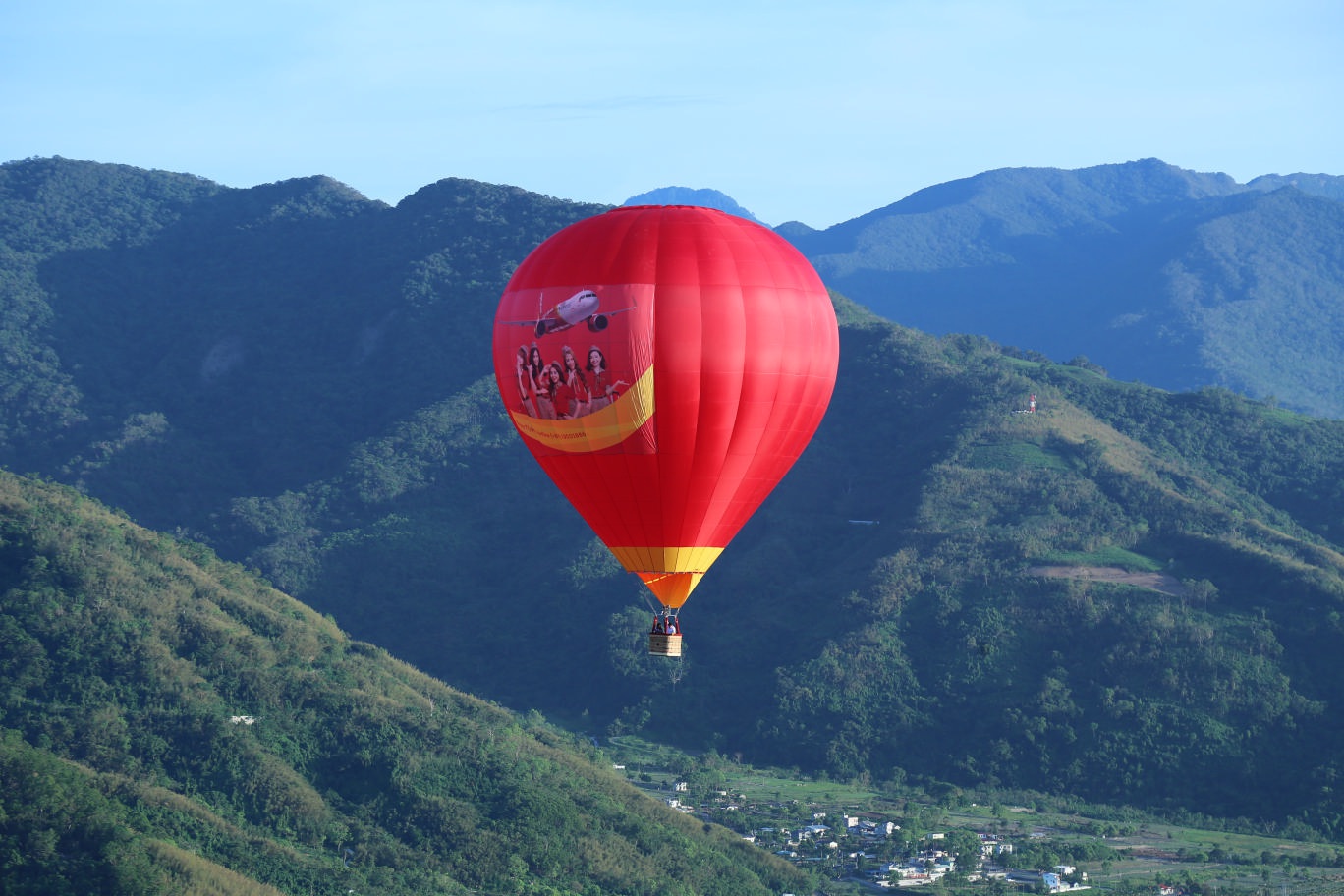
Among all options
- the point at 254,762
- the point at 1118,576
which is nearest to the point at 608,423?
the point at 254,762

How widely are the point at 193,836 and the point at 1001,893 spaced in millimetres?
33669

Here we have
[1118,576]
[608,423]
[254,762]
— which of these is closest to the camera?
[608,423]

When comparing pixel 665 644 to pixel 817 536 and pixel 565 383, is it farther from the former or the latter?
pixel 817 536

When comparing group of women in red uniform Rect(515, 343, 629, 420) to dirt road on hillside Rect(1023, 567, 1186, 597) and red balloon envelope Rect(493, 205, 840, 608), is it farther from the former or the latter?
dirt road on hillside Rect(1023, 567, 1186, 597)

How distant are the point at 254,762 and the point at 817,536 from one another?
65359mm

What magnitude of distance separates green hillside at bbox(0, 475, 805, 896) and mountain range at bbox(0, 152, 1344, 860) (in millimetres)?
1352

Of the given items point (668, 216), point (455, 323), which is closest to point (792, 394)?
point (668, 216)

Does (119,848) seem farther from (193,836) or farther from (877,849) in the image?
(877,849)

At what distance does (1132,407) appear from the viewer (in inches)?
6437

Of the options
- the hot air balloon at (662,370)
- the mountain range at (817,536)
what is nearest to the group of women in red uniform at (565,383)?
the hot air balloon at (662,370)

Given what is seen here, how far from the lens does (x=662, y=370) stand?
171 feet

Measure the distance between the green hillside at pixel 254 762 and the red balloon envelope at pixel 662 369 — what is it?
28063 mm

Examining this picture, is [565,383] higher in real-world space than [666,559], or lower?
higher

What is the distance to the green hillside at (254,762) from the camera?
79.9 meters
